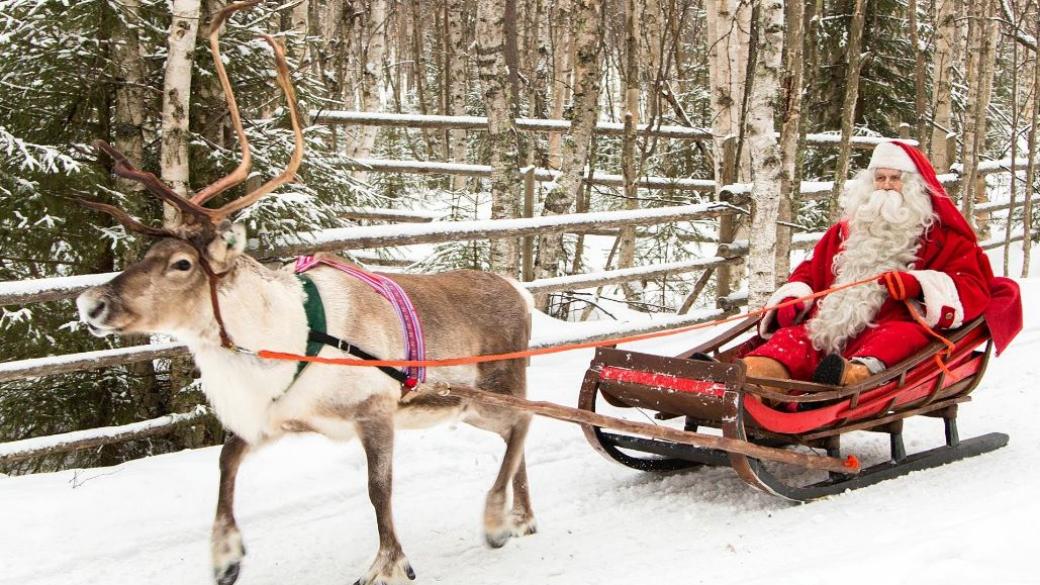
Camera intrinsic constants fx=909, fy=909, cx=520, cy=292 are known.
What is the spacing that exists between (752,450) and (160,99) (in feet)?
14.0

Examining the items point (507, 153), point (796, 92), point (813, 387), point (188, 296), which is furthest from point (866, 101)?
point (188, 296)

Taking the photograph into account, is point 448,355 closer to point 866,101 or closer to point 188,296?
point 188,296

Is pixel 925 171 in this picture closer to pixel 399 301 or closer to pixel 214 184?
pixel 399 301

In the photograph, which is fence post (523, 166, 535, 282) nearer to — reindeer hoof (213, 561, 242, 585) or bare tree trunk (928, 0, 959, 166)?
reindeer hoof (213, 561, 242, 585)

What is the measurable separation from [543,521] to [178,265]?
217 cm

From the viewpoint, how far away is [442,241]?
6.37 metres

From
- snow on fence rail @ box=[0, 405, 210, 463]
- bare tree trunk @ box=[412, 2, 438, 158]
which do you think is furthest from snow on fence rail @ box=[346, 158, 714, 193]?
bare tree trunk @ box=[412, 2, 438, 158]

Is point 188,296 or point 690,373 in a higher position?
point 188,296

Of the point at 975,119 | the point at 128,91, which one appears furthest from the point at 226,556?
the point at 975,119

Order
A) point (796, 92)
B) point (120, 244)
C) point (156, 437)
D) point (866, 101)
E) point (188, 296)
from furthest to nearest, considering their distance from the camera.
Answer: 1. point (866, 101)
2. point (796, 92)
3. point (156, 437)
4. point (120, 244)
5. point (188, 296)

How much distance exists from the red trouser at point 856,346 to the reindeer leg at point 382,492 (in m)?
2.07

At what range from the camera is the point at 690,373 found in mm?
4027

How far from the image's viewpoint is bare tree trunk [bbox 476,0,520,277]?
791 cm

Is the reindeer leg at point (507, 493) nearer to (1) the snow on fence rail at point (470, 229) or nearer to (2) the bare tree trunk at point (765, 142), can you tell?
(1) the snow on fence rail at point (470, 229)
